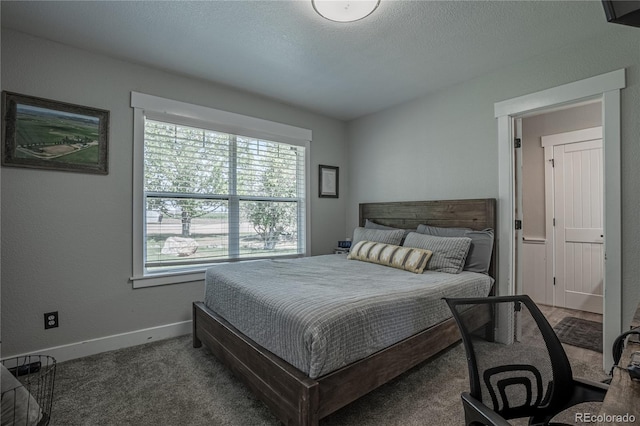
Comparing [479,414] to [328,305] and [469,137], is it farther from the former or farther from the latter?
[469,137]

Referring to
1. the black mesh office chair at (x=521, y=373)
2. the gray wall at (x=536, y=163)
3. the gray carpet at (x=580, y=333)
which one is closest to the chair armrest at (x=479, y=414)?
the black mesh office chair at (x=521, y=373)

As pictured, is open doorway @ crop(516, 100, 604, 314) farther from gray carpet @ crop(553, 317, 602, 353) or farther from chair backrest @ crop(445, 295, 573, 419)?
chair backrest @ crop(445, 295, 573, 419)

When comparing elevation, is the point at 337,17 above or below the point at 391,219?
above

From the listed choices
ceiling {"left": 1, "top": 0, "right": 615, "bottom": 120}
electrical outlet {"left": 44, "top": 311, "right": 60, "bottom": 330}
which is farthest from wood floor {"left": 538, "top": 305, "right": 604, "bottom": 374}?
electrical outlet {"left": 44, "top": 311, "right": 60, "bottom": 330}

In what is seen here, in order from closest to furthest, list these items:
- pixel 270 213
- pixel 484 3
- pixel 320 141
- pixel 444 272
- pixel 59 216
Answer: pixel 484 3
pixel 59 216
pixel 444 272
pixel 270 213
pixel 320 141

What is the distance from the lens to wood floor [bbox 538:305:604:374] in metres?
2.33

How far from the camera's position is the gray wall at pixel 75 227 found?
87.1 inches

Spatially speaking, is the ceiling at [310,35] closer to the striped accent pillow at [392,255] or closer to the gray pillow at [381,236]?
the gray pillow at [381,236]

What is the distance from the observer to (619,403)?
0.75 metres

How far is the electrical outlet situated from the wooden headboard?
324 cm

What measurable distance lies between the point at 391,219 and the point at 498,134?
4.71ft

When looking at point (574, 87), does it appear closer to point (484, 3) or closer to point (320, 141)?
point (484, 3)

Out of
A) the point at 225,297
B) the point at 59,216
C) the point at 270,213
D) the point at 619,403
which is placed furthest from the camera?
the point at 270,213

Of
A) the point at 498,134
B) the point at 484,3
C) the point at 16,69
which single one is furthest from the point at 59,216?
Result: the point at 498,134
